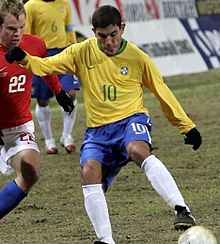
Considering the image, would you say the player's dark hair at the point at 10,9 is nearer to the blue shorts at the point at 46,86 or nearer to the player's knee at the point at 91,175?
the player's knee at the point at 91,175

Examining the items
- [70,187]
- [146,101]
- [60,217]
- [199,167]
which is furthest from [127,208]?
[146,101]

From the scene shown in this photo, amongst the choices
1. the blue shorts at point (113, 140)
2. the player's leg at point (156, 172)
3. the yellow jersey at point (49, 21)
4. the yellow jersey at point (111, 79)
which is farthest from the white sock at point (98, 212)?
the yellow jersey at point (49, 21)

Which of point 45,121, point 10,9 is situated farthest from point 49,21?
point 10,9

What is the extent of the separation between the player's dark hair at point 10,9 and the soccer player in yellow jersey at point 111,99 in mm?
358

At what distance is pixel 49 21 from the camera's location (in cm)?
1416

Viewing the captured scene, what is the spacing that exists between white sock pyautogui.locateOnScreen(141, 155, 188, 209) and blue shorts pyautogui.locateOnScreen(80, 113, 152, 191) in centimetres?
22

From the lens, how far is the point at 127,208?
964cm

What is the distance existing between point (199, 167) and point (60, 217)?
3.08m

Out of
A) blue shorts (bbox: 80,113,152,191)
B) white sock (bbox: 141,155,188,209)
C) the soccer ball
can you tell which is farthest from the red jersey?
the soccer ball

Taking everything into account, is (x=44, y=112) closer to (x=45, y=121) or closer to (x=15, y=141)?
(x=45, y=121)

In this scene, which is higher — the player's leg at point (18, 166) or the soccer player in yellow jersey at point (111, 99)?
the soccer player in yellow jersey at point (111, 99)

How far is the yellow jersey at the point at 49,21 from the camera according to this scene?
46.0ft

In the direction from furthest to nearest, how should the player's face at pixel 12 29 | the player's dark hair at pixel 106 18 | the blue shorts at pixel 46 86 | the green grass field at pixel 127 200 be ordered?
the blue shorts at pixel 46 86 → the green grass field at pixel 127 200 → the player's face at pixel 12 29 → the player's dark hair at pixel 106 18

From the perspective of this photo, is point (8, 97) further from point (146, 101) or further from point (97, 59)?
point (146, 101)
